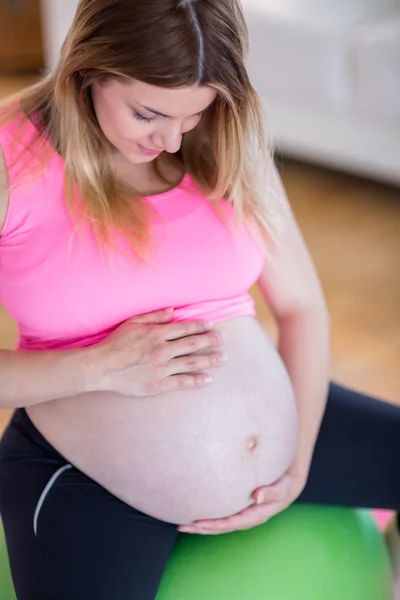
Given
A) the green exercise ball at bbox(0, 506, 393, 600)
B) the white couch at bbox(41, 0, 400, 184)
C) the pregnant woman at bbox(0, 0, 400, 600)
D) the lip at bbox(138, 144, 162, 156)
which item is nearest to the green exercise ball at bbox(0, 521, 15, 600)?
the green exercise ball at bbox(0, 506, 393, 600)

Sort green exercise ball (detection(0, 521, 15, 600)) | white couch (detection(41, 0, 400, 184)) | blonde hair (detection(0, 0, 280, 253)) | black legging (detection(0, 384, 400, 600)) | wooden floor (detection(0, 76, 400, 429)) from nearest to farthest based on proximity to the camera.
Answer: blonde hair (detection(0, 0, 280, 253)), black legging (detection(0, 384, 400, 600)), green exercise ball (detection(0, 521, 15, 600)), wooden floor (detection(0, 76, 400, 429)), white couch (detection(41, 0, 400, 184))

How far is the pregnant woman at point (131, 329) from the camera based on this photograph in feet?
3.25

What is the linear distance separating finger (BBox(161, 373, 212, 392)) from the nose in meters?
0.27

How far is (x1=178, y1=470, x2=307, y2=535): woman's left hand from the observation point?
108 cm

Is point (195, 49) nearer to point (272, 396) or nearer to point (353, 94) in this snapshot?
point (272, 396)

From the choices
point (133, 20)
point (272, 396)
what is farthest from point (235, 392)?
point (133, 20)

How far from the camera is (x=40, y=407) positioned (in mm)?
1107

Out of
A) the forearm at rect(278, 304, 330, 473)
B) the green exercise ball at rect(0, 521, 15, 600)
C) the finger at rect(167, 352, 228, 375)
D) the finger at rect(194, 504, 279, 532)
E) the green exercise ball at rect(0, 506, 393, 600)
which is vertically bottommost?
the green exercise ball at rect(0, 521, 15, 600)

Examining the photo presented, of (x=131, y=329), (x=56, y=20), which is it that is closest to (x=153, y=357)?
(x=131, y=329)

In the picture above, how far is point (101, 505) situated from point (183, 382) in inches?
7.2

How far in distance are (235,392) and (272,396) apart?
0.20ft

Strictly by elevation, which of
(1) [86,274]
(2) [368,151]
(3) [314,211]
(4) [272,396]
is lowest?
(3) [314,211]

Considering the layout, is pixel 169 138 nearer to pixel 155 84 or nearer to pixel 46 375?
pixel 155 84

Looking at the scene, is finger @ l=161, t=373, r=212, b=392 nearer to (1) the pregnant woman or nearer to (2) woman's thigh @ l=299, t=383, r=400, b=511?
(1) the pregnant woman
